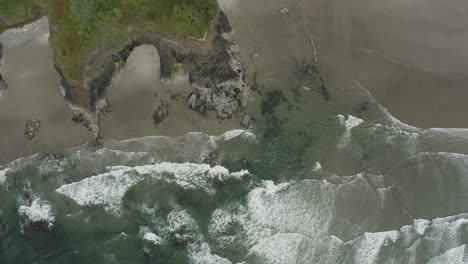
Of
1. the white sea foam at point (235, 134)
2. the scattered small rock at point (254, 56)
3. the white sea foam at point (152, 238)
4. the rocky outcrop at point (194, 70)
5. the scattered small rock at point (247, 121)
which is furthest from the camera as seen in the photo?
the white sea foam at point (152, 238)

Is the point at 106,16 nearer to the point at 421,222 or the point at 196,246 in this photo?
the point at 196,246

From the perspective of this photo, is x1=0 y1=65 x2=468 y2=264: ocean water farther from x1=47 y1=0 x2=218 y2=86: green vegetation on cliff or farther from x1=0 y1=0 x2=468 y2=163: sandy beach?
x1=47 y1=0 x2=218 y2=86: green vegetation on cliff

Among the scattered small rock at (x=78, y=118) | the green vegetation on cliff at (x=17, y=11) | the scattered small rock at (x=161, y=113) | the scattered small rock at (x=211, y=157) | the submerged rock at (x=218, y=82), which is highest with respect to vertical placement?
the green vegetation on cliff at (x=17, y=11)

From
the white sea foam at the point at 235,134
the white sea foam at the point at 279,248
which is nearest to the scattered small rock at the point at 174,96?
the white sea foam at the point at 235,134

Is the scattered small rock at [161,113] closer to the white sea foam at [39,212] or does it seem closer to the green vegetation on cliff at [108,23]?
the green vegetation on cliff at [108,23]

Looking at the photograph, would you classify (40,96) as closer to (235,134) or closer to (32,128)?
(32,128)

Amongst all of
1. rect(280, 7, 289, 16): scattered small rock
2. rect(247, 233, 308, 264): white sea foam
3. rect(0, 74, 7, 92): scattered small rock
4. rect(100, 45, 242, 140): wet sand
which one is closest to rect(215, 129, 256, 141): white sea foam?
rect(100, 45, 242, 140): wet sand

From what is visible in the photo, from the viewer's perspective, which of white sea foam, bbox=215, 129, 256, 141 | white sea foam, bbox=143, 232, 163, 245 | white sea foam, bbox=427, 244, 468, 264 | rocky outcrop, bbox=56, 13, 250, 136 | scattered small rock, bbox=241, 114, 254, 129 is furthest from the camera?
white sea foam, bbox=143, 232, 163, 245
